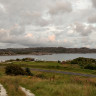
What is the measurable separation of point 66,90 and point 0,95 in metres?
4.89

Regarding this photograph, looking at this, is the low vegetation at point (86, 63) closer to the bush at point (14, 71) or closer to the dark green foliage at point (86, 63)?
the dark green foliage at point (86, 63)

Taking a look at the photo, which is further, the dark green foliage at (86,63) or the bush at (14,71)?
the dark green foliage at (86,63)

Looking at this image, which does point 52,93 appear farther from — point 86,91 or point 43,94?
point 86,91

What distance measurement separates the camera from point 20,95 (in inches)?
442

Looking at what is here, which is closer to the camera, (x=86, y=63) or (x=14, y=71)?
(x=14, y=71)

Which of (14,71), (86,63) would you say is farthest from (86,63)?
(14,71)

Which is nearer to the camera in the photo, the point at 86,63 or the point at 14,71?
the point at 14,71

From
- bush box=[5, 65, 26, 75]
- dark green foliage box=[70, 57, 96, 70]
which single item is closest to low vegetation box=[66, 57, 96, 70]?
dark green foliage box=[70, 57, 96, 70]

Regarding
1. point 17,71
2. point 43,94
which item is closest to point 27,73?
point 17,71

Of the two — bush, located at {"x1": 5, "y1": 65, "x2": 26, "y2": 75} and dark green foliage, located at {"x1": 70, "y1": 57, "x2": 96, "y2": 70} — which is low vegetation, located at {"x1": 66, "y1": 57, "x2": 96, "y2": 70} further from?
bush, located at {"x1": 5, "y1": 65, "x2": 26, "y2": 75}

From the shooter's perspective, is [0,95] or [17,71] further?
[17,71]

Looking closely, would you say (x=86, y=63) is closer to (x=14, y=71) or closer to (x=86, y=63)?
(x=86, y=63)

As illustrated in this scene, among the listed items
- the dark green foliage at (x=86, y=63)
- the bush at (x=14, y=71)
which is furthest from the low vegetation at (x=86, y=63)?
the bush at (x=14, y=71)

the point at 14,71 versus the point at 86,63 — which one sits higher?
the point at 14,71
